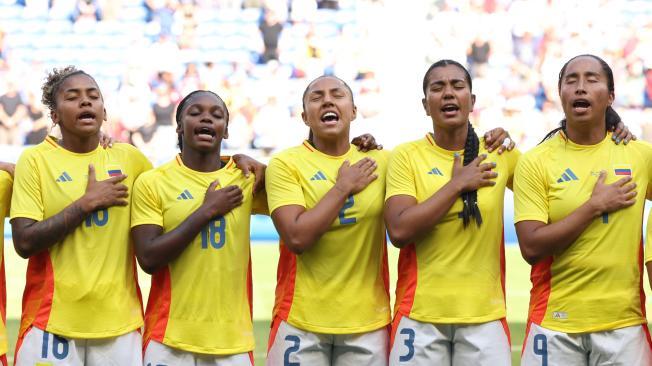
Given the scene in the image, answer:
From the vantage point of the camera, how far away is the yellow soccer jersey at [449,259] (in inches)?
194

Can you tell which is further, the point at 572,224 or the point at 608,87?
the point at 608,87

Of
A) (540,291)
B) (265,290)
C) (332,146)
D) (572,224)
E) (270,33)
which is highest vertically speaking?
(270,33)

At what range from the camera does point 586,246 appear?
477cm

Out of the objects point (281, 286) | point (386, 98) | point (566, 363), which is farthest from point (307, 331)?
point (386, 98)

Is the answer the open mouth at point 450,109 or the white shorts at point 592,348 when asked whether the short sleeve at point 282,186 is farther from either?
the white shorts at point 592,348

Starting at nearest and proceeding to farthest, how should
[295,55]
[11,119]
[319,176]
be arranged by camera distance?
[319,176], [11,119], [295,55]

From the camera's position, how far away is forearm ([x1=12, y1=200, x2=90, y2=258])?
489 centimetres

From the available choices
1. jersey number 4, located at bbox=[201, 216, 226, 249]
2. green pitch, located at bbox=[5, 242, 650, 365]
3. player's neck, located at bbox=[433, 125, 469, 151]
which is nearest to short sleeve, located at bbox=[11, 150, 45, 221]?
jersey number 4, located at bbox=[201, 216, 226, 249]

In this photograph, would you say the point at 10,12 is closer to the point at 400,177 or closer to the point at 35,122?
the point at 35,122

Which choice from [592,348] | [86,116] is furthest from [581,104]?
[86,116]

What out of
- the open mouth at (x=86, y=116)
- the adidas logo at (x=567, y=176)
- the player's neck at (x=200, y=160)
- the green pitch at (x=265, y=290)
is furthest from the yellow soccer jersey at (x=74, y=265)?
the green pitch at (x=265, y=290)

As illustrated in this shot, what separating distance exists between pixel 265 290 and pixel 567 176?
625 cm

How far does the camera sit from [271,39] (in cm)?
1653

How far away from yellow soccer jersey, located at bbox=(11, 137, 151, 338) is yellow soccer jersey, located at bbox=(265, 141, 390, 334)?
0.76 meters
